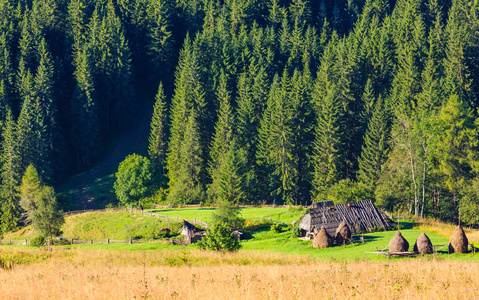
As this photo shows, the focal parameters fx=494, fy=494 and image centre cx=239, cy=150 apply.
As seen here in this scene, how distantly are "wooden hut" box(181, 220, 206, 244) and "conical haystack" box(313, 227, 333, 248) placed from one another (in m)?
16.8

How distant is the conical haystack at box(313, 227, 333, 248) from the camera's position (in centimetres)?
4116

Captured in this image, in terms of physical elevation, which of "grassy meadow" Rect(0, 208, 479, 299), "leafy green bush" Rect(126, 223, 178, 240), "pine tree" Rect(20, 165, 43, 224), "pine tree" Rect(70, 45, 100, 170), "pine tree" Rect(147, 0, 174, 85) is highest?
"pine tree" Rect(147, 0, 174, 85)

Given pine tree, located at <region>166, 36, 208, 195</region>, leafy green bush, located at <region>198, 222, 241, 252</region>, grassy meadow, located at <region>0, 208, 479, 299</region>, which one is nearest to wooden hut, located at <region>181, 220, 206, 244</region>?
leafy green bush, located at <region>198, 222, 241, 252</region>

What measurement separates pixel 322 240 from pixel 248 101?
56069 millimetres

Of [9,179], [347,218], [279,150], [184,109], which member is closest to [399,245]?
[347,218]

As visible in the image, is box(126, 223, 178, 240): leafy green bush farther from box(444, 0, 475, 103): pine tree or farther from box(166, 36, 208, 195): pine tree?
box(444, 0, 475, 103): pine tree

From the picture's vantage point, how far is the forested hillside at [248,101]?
230 feet

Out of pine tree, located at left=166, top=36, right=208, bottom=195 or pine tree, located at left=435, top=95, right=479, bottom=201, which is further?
pine tree, located at left=166, top=36, right=208, bottom=195

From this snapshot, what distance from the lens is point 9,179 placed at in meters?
87.0

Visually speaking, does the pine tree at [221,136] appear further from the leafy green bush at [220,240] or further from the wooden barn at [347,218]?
the leafy green bush at [220,240]

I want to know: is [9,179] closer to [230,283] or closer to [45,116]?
[45,116]

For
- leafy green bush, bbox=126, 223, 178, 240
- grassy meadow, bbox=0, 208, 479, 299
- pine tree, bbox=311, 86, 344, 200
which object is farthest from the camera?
pine tree, bbox=311, 86, 344, 200

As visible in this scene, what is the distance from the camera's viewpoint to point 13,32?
4370 inches

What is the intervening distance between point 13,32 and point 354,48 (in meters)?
75.0
